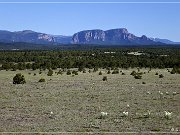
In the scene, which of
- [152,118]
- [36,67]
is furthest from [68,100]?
[36,67]

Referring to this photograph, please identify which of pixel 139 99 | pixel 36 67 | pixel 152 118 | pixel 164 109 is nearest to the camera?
pixel 152 118

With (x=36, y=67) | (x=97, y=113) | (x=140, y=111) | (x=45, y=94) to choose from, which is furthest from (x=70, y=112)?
(x=36, y=67)

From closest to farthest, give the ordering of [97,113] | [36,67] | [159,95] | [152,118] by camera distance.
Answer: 1. [152,118]
2. [97,113]
3. [159,95]
4. [36,67]

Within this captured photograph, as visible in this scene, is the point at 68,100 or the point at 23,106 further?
the point at 68,100

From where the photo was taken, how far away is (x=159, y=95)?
33.0 m

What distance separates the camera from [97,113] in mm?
23219

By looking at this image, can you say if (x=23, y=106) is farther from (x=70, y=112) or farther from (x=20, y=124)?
(x=20, y=124)

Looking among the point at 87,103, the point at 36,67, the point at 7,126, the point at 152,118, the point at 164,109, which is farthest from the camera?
the point at 36,67

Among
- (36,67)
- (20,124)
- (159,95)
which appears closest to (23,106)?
(20,124)

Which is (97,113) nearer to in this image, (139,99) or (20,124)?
(20,124)

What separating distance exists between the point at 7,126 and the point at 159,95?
16394 millimetres

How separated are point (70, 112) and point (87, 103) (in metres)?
4.28

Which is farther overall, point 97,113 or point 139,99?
point 139,99

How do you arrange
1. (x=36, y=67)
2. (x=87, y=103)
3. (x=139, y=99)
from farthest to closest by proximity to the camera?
(x=36, y=67)
(x=139, y=99)
(x=87, y=103)
